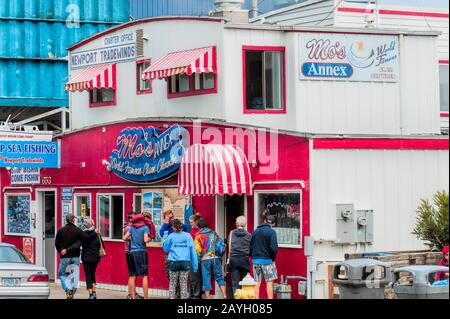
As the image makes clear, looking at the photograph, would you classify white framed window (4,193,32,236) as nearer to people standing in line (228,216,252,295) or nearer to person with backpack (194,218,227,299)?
person with backpack (194,218,227,299)

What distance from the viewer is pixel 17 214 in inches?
1310

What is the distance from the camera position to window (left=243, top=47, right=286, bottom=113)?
26.4 metres

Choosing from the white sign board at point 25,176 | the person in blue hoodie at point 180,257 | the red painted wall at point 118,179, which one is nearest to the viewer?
the person in blue hoodie at point 180,257

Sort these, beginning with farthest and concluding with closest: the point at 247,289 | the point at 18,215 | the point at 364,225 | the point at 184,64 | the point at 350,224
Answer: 1. the point at 18,215
2. the point at 184,64
3. the point at 364,225
4. the point at 350,224
5. the point at 247,289

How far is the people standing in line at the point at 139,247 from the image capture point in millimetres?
24688

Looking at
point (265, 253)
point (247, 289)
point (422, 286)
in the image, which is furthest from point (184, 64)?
point (422, 286)

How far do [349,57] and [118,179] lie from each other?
623 centimetres

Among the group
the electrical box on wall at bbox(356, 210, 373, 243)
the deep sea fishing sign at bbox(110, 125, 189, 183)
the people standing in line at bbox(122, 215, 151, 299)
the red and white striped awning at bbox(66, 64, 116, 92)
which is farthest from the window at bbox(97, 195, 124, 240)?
the electrical box on wall at bbox(356, 210, 373, 243)

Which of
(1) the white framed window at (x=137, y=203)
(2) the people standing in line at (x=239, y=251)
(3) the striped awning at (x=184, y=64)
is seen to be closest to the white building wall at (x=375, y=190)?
(2) the people standing in line at (x=239, y=251)

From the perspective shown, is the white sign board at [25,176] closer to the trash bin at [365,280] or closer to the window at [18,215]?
the window at [18,215]

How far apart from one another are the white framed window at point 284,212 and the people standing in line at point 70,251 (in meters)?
3.59

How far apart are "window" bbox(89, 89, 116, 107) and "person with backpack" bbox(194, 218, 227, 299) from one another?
7.99 metres

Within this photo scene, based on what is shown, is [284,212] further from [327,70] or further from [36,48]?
[36,48]

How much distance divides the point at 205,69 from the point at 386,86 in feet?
14.5
